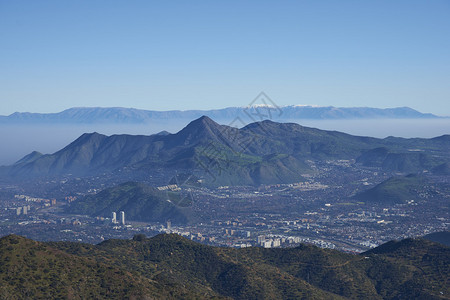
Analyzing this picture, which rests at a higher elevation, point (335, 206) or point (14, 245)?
point (14, 245)

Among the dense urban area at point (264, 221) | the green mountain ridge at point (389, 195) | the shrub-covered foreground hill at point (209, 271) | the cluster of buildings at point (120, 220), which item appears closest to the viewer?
the shrub-covered foreground hill at point (209, 271)

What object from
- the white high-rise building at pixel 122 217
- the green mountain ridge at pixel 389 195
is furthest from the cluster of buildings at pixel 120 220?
the green mountain ridge at pixel 389 195

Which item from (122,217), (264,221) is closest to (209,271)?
(264,221)

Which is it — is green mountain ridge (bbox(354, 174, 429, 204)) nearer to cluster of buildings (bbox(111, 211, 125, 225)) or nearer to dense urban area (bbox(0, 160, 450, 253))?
dense urban area (bbox(0, 160, 450, 253))

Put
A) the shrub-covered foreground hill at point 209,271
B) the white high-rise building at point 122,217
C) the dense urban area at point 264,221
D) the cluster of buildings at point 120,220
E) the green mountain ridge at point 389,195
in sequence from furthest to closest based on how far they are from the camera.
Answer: the green mountain ridge at point 389,195
the white high-rise building at point 122,217
the cluster of buildings at point 120,220
the dense urban area at point 264,221
the shrub-covered foreground hill at point 209,271

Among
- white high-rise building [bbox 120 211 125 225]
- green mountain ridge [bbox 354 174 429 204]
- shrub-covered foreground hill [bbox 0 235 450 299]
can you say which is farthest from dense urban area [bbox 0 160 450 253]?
shrub-covered foreground hill [bbox 0 235 450 299]

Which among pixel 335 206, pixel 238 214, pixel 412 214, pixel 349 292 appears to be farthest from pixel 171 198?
pixel 349 292

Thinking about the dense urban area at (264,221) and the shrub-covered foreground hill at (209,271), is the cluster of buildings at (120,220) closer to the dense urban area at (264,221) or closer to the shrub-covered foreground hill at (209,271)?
the dense urban area at (264,221)

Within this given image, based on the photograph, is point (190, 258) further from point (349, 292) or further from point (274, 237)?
point (274, 237)
